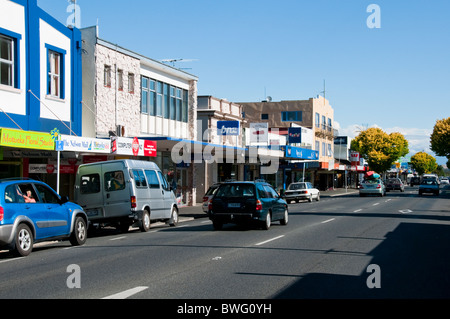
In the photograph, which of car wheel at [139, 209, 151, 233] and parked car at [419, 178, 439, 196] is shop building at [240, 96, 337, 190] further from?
car wheel at [139, 209, 151, 233]

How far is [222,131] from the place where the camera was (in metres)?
38.0

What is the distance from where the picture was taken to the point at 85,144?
62.3 feet

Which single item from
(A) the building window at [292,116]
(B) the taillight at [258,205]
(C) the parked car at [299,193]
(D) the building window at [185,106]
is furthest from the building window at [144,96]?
(A) the building window at [292,116]

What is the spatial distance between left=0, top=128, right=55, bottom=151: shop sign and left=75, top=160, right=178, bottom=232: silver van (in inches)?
62.8

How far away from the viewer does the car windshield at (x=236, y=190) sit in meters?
18.0

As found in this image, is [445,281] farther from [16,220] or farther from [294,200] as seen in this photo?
[294,200]

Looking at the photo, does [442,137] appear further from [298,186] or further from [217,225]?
[217,225]

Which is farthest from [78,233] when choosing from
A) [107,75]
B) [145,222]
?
[107,75]

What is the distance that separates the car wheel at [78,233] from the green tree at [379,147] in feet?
282

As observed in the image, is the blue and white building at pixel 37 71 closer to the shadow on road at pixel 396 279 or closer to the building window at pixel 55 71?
the building window at pixel 55 71

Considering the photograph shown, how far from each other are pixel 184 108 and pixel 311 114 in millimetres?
37473

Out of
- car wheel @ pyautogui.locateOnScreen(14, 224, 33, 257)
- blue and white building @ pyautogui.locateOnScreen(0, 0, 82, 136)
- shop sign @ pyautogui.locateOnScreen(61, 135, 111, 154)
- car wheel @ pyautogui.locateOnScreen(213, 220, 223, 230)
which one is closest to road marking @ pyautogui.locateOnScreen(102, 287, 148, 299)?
car wheel @ pyautogui.locateOnScreen(14, 224, 33, 257)

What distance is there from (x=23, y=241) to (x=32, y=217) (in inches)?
22.9

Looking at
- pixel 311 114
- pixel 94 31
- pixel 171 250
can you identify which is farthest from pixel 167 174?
pixel 311 114
